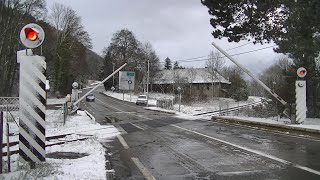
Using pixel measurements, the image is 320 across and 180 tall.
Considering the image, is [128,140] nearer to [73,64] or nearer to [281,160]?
[281,160]

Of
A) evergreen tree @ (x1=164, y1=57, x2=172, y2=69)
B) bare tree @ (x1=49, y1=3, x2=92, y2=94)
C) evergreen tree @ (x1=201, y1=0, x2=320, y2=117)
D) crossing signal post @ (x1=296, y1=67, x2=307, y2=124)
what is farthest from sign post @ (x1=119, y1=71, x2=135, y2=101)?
evergreen tree @ (x1=164, y1=57, x2=172, y2=69)

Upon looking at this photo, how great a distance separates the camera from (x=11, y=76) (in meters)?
61.4

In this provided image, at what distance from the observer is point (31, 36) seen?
838 centimetres

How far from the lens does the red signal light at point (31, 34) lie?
8.36 m

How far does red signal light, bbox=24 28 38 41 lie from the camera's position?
836cm

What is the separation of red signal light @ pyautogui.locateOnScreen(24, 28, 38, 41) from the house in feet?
250

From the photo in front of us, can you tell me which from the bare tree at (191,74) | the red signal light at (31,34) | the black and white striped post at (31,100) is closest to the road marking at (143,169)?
the black and white striped post at (31,100)

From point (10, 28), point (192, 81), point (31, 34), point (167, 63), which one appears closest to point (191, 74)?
point (192, 81)

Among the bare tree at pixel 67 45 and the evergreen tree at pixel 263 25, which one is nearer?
the evergreen tree at pixel 263 25

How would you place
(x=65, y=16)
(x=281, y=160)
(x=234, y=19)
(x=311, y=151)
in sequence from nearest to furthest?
1. (x=281, y=160)
2. (x=311, y=151)
3. (x=234, y=19)
4. (x=65, y=16)

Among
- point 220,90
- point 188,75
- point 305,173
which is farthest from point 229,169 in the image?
point 188,75

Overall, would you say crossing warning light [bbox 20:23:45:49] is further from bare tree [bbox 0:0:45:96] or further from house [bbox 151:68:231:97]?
house [bbox 151:68:231:97]

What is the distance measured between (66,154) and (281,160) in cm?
587

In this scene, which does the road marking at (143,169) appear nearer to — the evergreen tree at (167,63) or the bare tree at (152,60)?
the bare tree at (152,60)
